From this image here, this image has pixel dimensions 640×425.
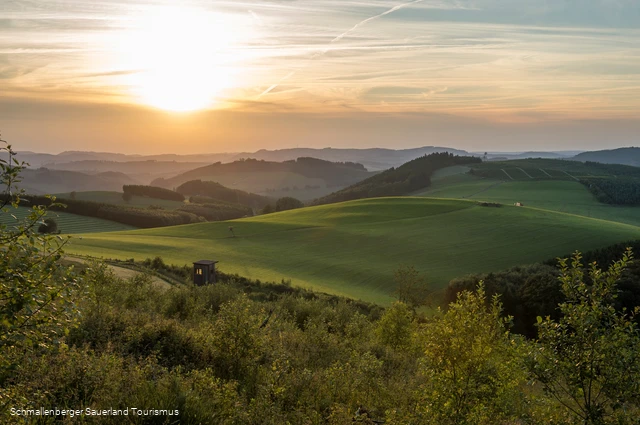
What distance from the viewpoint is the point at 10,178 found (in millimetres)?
7273

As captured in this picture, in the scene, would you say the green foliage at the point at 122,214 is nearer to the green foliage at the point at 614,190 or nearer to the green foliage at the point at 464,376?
the green foliage at the point at 464,376

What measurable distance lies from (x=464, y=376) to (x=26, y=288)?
32.3ft

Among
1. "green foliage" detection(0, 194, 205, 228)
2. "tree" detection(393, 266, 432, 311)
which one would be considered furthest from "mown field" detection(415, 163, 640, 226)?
"green foliage" detection(0, 194, 205, 228)

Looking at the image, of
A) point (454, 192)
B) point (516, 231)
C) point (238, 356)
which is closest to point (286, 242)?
point (516, 231)

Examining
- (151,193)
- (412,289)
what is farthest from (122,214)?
(412,289)

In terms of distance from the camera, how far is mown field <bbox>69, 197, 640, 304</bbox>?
67.8 meters

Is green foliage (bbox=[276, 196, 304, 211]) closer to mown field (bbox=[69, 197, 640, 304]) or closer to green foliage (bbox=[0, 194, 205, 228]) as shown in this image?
green foliage (bbox=[0, 194, 205, 228])

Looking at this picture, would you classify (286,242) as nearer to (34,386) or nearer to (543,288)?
(543,288)

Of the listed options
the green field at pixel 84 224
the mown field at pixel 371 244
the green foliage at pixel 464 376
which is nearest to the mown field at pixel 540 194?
the mown field at pixel 371 244

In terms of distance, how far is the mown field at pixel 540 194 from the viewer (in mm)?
111500

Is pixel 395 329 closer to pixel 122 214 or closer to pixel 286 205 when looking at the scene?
pixel 122 214

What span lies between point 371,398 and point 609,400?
720cm

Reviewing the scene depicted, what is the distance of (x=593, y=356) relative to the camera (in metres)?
8.89

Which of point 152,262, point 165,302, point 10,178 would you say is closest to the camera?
point 10,178
